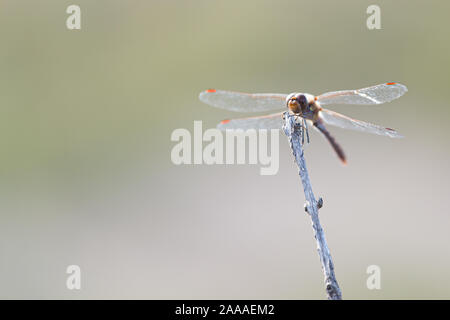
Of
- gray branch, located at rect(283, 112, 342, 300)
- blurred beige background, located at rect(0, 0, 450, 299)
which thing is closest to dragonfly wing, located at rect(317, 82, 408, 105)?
gray branch, located at rect(283, 112, 342, 300)

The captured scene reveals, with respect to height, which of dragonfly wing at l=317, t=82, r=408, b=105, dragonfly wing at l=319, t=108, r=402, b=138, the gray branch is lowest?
→ the gray branch

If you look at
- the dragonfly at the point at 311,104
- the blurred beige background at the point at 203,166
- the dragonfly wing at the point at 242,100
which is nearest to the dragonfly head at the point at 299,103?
the dragonfly at the point at 311,104

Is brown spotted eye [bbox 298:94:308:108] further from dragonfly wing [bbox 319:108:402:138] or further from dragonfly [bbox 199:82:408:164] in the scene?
dragonfly wing [bbox 319:108:402:138]

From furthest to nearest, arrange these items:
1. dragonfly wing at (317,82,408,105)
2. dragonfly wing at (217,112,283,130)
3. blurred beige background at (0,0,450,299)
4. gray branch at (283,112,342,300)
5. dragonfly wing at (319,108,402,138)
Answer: blurred beige background at (0,0,450,299) → dragonfly wing at (217,112,283,130) → dragonfly wing at (317,82,408,105) → dragonfly wing at (319,108,402,138) → gray branch at (283,112,342,300)

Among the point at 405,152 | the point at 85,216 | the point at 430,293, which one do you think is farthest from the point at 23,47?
the point at 430,293

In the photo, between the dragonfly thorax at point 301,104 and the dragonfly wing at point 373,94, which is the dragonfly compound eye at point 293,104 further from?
the dragonfly wing at point 373,94

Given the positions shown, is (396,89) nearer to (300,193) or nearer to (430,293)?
(430,293)

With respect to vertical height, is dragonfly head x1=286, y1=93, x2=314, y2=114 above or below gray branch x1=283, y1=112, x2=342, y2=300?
above

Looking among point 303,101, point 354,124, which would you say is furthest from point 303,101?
point 354,124
